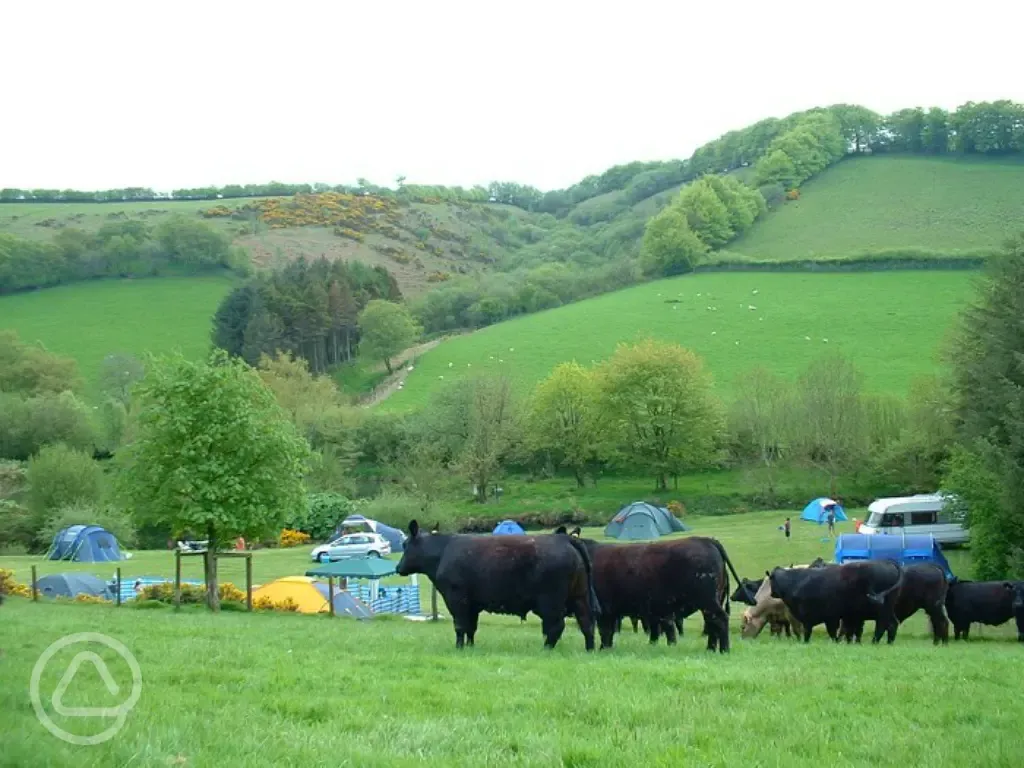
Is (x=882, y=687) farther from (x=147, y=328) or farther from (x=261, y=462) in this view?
(x=147, y=328)

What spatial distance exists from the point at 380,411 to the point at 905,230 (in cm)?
6295

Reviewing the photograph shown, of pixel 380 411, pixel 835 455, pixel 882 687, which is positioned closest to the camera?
pixel 882 687

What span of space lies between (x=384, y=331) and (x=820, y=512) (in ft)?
173

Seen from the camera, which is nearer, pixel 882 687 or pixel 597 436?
pixel 882 687

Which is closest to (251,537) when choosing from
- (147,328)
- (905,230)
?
(147,328)

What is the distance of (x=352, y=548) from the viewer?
48656 millimetres

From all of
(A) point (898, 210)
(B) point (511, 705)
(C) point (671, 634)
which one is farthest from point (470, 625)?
(A) point (898, 210)

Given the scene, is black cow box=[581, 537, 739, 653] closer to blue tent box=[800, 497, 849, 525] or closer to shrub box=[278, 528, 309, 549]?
blue tent box=[800, 497, 849, 525]

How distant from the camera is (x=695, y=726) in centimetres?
839

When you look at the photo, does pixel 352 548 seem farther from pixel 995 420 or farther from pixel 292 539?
pixel 995 420

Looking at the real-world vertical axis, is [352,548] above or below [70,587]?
below

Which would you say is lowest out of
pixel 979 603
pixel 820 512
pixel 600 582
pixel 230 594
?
pixel 820 512

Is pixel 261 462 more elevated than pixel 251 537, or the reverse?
pixel 261 462

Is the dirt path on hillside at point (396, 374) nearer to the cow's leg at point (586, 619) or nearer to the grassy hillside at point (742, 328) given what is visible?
the grassy hillside at point (742, 328)
